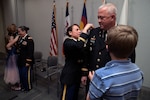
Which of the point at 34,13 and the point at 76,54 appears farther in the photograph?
the point at 34,13

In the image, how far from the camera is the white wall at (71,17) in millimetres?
3195

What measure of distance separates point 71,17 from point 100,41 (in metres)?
2.62

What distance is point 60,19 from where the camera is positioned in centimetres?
440

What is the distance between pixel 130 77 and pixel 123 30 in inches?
11.2

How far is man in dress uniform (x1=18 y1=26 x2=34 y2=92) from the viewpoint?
3097mm

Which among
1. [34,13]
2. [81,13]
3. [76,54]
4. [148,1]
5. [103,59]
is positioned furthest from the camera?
[34,13]

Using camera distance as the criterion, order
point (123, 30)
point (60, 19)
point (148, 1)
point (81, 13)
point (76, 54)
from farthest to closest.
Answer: point (60, 19), point (81, 13), point (148, 1), point (76, 54), point (123, 30)

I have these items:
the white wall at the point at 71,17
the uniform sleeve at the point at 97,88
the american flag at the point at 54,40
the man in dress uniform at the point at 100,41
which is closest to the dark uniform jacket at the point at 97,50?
the man in dress uniform at the point at 100,41

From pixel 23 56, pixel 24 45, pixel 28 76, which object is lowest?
pixel 28 76

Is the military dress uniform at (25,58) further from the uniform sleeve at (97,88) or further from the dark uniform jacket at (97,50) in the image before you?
the uniform sleeve at (97,88)

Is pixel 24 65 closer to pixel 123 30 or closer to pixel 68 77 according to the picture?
pixel 68 77

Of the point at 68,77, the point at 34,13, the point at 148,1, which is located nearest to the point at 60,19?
the point at 34,13

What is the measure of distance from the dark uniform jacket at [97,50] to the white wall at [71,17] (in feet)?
6.19

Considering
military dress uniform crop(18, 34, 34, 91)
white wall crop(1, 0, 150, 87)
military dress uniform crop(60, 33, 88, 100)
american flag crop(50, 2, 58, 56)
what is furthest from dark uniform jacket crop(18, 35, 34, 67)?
white wall crop(1, 0, 150, 87)
